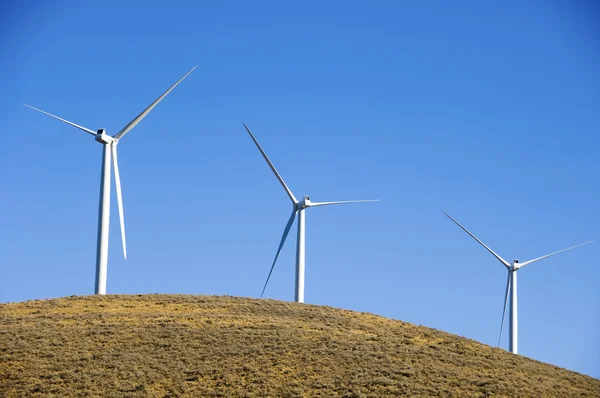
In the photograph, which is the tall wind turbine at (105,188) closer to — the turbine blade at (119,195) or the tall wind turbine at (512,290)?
the turbine blade at (119,195)

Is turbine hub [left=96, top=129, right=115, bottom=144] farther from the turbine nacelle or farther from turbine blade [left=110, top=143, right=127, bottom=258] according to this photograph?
the turbine nacelle

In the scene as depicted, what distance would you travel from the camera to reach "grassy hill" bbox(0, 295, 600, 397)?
5325 centimetres

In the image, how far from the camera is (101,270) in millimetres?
73375

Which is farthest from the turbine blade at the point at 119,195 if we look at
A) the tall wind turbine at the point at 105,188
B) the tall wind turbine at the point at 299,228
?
the tall wind turbine at the point at 299,228

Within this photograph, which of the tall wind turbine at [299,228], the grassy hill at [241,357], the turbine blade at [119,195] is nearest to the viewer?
the grassy hill at [241,357]

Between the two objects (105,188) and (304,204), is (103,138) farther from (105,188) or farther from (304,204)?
(304,204)

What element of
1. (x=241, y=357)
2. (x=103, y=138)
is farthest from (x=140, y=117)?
(x=241, y=357)

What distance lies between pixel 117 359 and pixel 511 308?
140 ft

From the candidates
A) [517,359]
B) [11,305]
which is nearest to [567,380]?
[517,359]

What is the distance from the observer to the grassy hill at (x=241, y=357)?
53.2 metres

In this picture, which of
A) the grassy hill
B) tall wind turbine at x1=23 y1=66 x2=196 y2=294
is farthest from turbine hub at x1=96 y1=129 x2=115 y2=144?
the grassy hill

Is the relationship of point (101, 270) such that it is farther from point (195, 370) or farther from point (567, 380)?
point (567, 380)

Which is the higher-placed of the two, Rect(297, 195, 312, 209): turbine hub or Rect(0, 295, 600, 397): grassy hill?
Rect(297, 195, 312, 209): turbine hub

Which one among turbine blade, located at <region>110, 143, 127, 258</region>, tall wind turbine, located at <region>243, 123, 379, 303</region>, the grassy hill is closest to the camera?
the grassy hill
